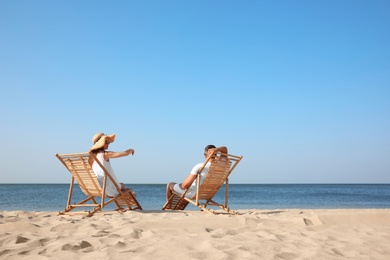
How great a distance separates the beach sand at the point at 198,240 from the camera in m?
2.43

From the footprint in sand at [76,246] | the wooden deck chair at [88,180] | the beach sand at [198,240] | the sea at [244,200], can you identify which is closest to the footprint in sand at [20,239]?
the beach sand at [198,240]

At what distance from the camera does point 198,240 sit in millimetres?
2836

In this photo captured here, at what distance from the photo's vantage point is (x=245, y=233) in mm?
3248

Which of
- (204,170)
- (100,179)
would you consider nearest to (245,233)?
(204,170)

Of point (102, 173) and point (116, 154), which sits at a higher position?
point (116, 154)

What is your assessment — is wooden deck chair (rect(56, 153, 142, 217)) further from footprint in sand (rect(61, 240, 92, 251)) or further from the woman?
footprint in sand (rect(61, 240, 92, 251))

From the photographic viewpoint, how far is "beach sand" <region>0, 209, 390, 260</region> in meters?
2.43

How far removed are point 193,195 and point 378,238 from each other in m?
3.23

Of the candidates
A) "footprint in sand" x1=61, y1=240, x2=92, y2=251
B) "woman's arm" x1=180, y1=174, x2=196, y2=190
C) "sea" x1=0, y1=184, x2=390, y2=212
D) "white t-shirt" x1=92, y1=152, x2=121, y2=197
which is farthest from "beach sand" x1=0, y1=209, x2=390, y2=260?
"sea" x1=0, y1=184, x2=390, y2=212

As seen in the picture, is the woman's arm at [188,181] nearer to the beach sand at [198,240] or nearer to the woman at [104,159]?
the woman at [104,159]

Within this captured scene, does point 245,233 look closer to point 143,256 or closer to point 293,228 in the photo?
point 293,228

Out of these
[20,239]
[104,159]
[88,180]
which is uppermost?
[104,159]

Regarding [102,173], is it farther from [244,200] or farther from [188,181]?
[244,200]

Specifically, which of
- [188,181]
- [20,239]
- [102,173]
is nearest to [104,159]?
[102,173]
